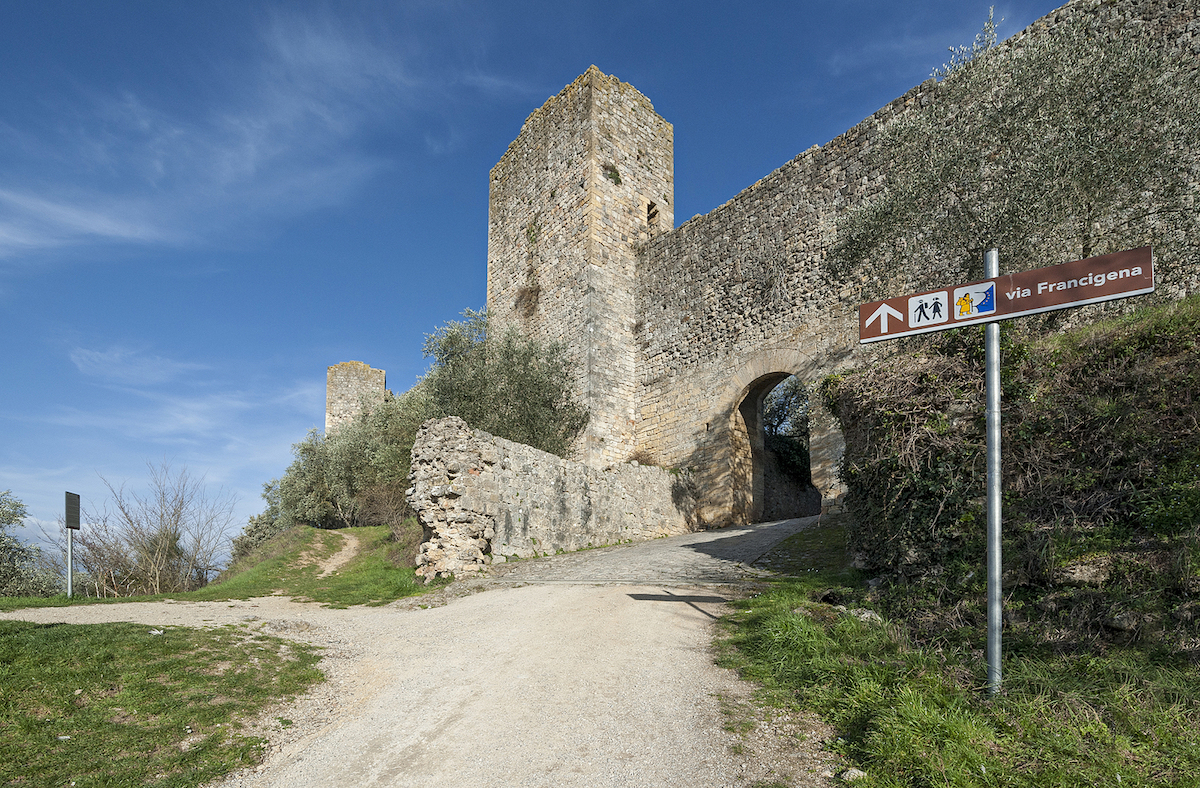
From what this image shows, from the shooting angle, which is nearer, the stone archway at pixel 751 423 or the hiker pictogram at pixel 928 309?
the hiker pictogram at pixel 928 309

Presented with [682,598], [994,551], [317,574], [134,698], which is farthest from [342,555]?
[994,551]

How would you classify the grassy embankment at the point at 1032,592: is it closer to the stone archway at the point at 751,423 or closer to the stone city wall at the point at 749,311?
the stone city wall at the point at 749,311

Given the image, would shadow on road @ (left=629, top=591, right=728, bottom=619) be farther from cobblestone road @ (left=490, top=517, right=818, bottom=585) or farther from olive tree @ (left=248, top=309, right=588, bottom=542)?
olive tree @ (left=248, top=309, right=588, bottom=542)

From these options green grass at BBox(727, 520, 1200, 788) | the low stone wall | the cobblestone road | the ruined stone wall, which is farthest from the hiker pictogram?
the ruined stone wall

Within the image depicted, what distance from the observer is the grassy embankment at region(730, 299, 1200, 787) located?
10.2 ft

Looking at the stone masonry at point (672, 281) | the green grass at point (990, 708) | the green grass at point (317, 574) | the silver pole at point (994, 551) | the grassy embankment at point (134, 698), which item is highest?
the stone masonry at point (672, 281)

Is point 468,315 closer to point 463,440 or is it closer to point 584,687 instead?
point 463,440

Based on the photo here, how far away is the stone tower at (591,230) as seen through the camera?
17250mm

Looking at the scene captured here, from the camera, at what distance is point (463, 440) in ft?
36.9

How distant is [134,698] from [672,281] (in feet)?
48.9

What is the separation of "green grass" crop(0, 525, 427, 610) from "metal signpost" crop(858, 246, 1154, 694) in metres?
8.29

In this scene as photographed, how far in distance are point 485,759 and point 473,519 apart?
7.64 meters

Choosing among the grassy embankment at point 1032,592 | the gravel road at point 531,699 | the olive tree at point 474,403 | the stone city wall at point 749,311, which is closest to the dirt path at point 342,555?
the olive tree at point 474,403

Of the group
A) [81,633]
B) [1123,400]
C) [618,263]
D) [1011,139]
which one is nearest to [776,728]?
[1123,400]
